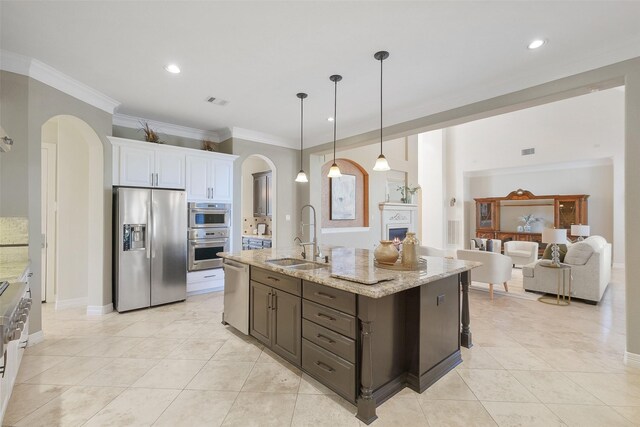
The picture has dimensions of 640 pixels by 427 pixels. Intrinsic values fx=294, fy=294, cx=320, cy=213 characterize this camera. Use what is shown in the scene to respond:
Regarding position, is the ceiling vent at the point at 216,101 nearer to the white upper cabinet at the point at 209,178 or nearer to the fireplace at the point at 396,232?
the white upper cabinet at the point at 209,178

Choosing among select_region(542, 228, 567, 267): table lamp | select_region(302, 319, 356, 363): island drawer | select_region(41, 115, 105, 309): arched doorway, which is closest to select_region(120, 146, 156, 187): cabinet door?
select_region(41, 115, 105, 309): arched doorway

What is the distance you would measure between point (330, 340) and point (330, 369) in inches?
8.2

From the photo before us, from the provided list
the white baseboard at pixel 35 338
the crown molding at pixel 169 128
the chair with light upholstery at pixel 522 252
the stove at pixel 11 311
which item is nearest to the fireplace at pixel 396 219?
the chair with light upholstery at pixel 522 252

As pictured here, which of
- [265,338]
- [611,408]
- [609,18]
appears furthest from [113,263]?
[609,18]

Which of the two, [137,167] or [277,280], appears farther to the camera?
[137,167]

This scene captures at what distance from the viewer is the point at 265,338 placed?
2.77 meters

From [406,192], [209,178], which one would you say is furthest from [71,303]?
[406,192]

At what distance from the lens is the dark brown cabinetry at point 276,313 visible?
241cm

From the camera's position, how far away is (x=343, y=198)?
700 cm

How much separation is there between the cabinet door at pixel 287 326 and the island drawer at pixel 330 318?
111mm

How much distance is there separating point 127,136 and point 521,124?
9.74 m

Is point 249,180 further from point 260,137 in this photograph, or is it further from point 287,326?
point 287,326

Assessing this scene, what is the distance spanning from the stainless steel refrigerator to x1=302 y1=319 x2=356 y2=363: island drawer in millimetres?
2731

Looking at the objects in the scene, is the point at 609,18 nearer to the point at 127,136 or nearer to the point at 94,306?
the point at 127,136
